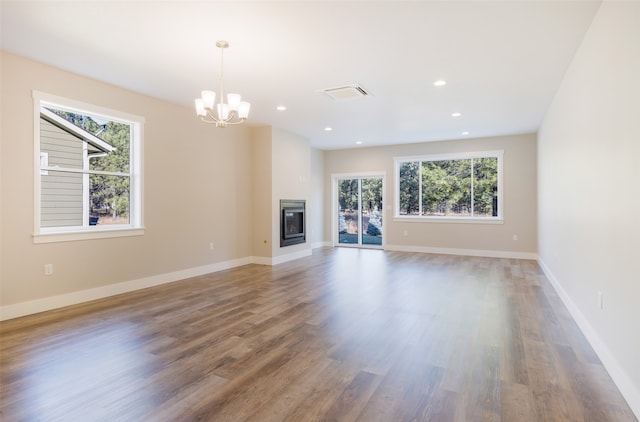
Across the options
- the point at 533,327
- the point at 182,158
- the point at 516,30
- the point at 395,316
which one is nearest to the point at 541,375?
the point at 533,327

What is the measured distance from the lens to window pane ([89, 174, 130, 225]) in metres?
4.46

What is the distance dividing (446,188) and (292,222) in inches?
152

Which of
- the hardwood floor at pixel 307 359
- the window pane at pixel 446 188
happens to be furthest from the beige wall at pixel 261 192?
the window pane at pixel 446 188

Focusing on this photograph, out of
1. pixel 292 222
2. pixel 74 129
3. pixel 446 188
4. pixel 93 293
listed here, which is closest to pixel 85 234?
pixel 93 293

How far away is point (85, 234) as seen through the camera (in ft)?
13.8

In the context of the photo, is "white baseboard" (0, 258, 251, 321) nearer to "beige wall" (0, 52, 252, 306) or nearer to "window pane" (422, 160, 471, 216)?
"beige wall" (0, 52, 252, 306)

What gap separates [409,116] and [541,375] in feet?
14.9

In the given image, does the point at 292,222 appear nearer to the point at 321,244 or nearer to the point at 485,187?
the point at 321,244

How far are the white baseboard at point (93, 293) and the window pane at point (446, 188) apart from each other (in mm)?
5298

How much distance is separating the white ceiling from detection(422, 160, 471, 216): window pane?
9.74 ft

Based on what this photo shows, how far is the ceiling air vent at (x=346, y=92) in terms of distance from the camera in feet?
14.5

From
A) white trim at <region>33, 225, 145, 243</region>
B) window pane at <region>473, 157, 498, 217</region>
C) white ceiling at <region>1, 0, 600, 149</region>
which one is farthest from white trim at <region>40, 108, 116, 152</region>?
window pane at <region>473, 157, 498, 217</region>

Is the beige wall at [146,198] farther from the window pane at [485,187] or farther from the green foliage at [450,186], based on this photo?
the window pane at [485,187]

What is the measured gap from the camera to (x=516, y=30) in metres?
3.03
